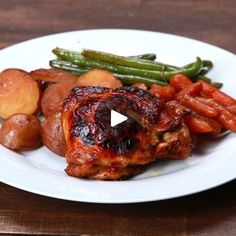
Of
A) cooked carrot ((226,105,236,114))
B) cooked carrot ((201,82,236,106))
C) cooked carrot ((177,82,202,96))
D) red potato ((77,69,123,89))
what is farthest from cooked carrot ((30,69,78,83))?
cooked carrot ((226,105,236,114))

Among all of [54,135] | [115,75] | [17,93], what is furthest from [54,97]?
[115,75]

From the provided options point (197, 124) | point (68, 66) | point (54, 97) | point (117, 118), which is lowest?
point (68, 66)

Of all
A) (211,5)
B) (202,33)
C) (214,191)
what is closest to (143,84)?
(214,191)

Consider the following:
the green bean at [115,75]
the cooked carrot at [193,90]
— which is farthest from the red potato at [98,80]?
the cooked carrot at [193,90]

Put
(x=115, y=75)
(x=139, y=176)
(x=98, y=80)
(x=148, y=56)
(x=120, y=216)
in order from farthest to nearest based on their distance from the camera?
(x=148, y=56) < (x=115, y=75) < (x=98, y=80) < (x=139, y=176) < (x=120, y=216)

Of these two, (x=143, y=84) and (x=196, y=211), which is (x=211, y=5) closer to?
(x=143, y=84)

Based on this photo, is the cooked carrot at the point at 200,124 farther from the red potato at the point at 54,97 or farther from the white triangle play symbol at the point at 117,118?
the red potato at the point at 54,97

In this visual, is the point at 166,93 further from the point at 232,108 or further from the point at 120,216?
the point at 120,216
